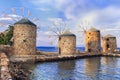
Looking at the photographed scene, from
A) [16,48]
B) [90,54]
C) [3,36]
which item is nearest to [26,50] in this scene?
[16,48]

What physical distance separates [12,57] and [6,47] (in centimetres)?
161

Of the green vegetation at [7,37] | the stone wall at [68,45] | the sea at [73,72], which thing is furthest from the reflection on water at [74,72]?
the green vegetation at [7,37]

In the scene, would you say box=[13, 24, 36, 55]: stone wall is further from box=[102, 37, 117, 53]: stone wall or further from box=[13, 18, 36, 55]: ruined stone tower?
box=[102, 37, 117, 53]: stone wall

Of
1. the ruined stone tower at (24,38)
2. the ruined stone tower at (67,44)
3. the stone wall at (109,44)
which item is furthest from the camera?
the stone wall at (109,44)

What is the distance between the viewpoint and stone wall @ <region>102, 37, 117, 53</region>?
5222cm

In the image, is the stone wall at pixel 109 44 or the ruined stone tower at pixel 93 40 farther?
the stone wall at pixel 109 44

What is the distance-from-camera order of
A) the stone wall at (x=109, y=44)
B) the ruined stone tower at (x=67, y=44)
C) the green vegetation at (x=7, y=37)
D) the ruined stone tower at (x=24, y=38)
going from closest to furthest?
1. the ruined stone tower at (x=24, y=38)
2. the green vegetation at (x=7, y=37)
3. the ruined stone tower at (x=67, y=44)
4. the stone wall at (x=109, y=44)

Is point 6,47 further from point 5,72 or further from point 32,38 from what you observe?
point 5,72

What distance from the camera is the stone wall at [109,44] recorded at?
2056 inches

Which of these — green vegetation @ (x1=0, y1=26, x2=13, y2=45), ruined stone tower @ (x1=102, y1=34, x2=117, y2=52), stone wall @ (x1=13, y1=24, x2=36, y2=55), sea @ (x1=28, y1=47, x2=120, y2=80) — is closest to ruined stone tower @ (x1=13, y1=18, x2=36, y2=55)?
stone wall @ (x1=13, y1=24, x2=36, y2=55)

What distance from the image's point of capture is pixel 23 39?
1156 inches

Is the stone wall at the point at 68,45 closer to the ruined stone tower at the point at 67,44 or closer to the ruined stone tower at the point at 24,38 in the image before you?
the ruined stone tower at the point at 67,44

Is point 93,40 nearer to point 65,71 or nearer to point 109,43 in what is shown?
point 109,43

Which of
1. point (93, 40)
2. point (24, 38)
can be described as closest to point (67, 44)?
point (24, 38)
